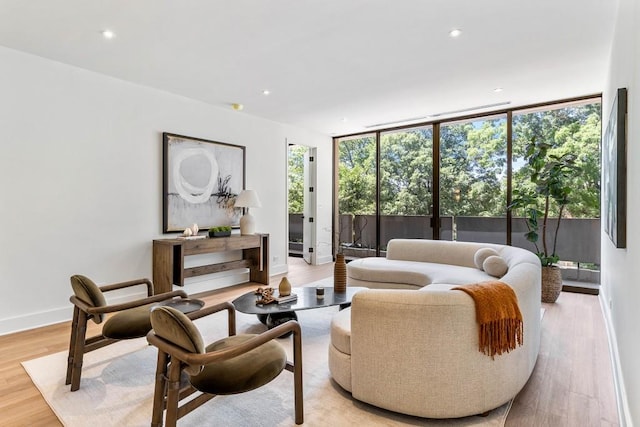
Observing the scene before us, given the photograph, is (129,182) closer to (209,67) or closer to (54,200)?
(54,200)

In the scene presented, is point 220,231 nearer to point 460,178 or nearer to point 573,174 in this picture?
point 460,178

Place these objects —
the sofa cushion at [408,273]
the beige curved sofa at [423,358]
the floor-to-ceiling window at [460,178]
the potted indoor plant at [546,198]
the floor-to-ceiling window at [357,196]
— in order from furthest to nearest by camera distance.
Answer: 1. the floor-to-ceiling window at [357,196]
2. the floor-to-ceiling window at [460,178]
3. the potted indoor plant at [546,198]
4. the sofa cushion at [408,273]
5. the beige curved sofa at [423,358]

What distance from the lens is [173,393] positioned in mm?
1503

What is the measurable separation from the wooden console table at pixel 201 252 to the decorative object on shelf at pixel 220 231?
97 mm

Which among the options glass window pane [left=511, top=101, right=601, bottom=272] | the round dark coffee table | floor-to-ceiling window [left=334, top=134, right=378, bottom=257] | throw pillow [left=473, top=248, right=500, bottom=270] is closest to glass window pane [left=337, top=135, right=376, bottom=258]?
floor-to-ceiling window [left=334, top=134, right=378, bottom=257]

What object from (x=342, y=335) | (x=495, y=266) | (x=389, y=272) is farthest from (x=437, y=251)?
(x=342, y=335)

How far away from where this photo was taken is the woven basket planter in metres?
4.23

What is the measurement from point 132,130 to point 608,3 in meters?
4.58

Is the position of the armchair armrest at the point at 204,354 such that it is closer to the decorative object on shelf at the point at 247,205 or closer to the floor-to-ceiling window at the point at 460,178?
the decorative object on shelf at the point at 247,205

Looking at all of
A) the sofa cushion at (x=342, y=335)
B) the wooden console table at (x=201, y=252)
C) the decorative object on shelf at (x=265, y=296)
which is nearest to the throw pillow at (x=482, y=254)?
the sofa cushion at (x=342, y=335)

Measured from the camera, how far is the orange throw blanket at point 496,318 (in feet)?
6.05

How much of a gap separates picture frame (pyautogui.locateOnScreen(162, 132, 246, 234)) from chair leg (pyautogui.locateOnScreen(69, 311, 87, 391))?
7.55 ft

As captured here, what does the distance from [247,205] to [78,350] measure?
9.79ft

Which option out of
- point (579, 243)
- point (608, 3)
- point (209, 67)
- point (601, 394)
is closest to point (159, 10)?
point (209, 67)
